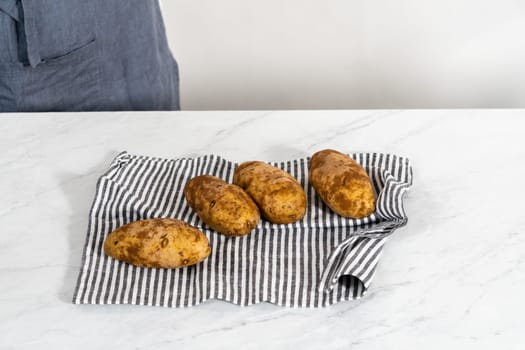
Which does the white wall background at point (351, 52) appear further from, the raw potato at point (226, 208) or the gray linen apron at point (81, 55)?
the raw potato at point (226, 208)

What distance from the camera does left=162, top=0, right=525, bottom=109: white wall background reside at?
1783 mm

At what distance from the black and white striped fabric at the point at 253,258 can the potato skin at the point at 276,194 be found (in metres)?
0.02

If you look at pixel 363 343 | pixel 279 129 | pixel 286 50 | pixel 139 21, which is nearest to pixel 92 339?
pixel 363 343

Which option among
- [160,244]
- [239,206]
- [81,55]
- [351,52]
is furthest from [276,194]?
[351,52]

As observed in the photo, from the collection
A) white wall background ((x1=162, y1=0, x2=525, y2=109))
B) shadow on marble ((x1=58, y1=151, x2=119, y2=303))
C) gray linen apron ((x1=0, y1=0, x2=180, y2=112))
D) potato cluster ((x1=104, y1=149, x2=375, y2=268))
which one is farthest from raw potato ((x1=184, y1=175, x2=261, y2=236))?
white wall background ((x1=162, y1=0, x2=525, y2=109))

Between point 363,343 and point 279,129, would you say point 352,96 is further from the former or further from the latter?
point 363,343

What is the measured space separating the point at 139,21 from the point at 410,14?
68 cm

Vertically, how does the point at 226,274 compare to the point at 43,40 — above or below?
below

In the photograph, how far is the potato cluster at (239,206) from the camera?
0.84m

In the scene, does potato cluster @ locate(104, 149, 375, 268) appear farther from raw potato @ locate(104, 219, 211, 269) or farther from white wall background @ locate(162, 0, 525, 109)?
white wall background @ locate(162, 0, 525, 109)

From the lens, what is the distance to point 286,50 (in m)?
1.88

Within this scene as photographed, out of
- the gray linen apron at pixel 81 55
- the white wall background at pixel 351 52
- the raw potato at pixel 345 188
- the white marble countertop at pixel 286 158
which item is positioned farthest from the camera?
the white wall background at pixel 351 52

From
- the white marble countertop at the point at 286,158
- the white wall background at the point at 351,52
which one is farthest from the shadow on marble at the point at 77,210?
the white wall background at the point at 351,52

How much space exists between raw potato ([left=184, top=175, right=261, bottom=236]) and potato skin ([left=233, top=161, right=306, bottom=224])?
0.04 ft
